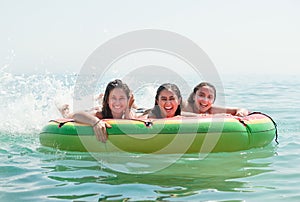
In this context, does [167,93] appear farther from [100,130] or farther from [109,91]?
[100,130]

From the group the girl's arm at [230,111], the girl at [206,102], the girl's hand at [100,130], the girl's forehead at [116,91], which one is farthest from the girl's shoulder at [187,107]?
the girl's hand at [100,130]

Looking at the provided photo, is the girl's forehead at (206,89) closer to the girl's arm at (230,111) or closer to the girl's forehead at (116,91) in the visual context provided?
the girl's arm at (230,111)

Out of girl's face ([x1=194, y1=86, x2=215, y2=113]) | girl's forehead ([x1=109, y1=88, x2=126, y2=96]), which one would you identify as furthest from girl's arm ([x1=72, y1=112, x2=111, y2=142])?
girl's face ([x1=194, y1=86, x2=215, y2=113])

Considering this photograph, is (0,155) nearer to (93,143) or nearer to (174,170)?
(93,143)

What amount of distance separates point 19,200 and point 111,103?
236 cm

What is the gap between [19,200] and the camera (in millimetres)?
4133

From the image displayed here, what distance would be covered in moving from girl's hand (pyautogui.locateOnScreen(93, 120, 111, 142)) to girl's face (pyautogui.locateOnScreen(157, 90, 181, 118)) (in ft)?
3.09

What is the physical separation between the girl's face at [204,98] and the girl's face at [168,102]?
521 mm

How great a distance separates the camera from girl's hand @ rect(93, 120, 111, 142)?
5734mm

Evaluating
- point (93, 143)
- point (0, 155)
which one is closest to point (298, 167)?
point (93, 143)

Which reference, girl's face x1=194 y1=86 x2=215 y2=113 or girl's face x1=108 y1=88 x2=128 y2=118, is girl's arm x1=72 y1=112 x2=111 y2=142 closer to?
girl's face x1=108 y1=88 x2=128 y2=118

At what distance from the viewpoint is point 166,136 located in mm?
5703

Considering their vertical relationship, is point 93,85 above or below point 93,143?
above

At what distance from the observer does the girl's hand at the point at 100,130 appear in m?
5.73
